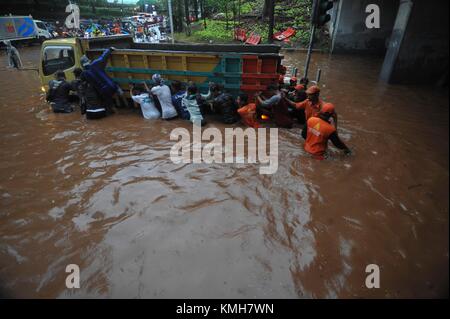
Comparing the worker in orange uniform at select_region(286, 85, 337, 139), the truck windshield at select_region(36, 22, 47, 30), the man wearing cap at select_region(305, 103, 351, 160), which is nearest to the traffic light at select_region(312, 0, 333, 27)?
the worker in orange uniform at select_region(286, 85, 337, 139)

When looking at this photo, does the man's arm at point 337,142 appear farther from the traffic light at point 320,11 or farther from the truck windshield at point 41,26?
the truck windshield at point 41,26

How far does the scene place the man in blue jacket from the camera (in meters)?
6.35

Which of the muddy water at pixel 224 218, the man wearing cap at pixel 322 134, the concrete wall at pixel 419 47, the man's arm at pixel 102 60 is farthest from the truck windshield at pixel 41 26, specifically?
the man wearing cap at pixel 322 134

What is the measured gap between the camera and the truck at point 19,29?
Answer: 72.0ft

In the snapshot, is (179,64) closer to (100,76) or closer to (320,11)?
(100,76)

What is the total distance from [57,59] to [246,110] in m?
5.50

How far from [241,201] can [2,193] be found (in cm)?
376

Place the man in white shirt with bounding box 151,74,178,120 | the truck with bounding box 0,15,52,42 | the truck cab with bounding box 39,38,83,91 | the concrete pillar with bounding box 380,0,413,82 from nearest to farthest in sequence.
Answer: the man in white shirt with bounding box 151,74,178,120 < the truck cab with bounding box 39,38,83,91 < the concrete pillar with bounding box 380,0,413,82 < the truck with bounding box 0,15,52,42

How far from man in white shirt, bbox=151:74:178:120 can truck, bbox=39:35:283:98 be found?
28cm

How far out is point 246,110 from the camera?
5926 millimetres

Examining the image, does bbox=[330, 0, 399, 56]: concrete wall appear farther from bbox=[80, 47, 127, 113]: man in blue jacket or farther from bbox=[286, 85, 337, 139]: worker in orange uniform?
bbox=[80, 47, 127, 113]: man in blue jacket

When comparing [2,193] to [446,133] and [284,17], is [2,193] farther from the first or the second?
[284,17]
